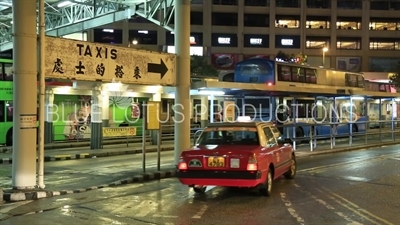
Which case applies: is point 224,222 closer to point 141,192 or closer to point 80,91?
point 141,192

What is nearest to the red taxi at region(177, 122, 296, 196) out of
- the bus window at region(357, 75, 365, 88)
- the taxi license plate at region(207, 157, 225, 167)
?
the taxi license plate at region(207, 157, 225, 167)

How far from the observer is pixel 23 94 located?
421 inches

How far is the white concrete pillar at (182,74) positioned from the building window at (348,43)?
201 ft

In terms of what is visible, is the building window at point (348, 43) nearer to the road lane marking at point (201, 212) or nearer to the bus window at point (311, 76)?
the bus window at point (311, 76)

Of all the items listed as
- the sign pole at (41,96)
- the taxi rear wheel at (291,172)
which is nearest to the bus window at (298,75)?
the taxi rear wheel at (291,172)

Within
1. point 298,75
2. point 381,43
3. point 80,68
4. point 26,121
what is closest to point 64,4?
point 80,68

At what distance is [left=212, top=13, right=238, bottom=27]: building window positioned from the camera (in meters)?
68.4

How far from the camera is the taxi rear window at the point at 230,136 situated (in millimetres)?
10484

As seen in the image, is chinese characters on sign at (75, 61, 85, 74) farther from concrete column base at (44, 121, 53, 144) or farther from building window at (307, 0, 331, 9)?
building window at (307, 0, 331, 9)

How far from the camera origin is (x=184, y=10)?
49.0 ft

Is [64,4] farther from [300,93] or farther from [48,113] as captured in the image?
[300,93]

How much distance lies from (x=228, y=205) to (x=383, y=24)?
72414mm

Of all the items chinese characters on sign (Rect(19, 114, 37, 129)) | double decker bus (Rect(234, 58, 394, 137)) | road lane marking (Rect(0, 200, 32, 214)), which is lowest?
road lane marking (Rect(0, 200, 32, 214))

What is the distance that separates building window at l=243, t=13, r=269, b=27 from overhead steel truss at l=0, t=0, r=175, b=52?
149 ft
